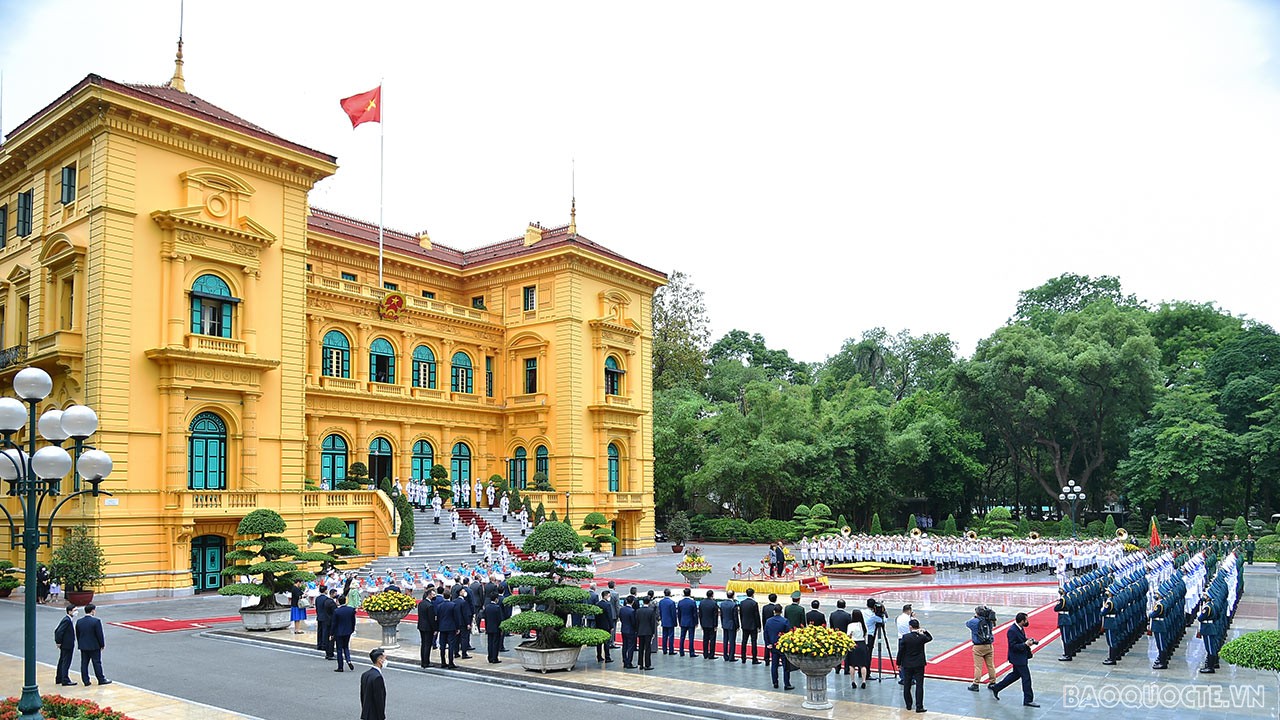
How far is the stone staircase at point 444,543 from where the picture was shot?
35.2m

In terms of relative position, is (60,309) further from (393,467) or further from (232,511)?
(393,467)

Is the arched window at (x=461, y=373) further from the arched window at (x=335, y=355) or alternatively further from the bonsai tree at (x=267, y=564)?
the bonsai tree at (x=267, y=564)

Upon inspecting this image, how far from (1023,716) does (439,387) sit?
118 ft

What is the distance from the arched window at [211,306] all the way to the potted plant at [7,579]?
9.00 m

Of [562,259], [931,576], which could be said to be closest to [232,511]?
[562,259]

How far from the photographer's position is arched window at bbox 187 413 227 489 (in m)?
32.0

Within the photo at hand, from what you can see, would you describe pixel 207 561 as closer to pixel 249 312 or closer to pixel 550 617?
pixel 249 312

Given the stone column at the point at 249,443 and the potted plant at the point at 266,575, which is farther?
the stone column at the point at 249,443

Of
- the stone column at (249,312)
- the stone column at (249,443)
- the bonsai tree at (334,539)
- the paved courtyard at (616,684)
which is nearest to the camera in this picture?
the paved courtyard at (616,684)

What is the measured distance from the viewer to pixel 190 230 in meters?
32.1

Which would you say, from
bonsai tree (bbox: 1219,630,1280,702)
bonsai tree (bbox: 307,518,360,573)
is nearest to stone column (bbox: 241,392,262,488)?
bonsai tree (bbox: 307,518,360,573)

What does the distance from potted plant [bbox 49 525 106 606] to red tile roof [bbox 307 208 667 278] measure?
18929 millimetres

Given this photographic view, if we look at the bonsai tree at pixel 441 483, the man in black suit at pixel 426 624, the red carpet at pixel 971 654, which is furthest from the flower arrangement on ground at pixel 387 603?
the bonsai tree at pixel 441 483

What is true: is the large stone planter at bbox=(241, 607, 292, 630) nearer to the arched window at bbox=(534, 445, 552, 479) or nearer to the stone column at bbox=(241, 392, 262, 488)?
the stone column at bbox=(241, 392, 262, 488)
